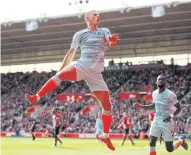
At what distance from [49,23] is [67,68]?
33906 millimetres

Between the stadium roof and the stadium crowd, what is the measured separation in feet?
9.92

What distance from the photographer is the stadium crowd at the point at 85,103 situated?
3856cm

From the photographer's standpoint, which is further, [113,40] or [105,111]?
[105,111]

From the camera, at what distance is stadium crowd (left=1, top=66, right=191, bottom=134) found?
38.6 m

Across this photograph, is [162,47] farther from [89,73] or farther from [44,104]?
[89,73]

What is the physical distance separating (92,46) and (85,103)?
120 ft

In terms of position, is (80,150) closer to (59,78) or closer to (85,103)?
(59,78)

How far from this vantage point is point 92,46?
8438 mm

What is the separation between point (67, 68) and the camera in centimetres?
832

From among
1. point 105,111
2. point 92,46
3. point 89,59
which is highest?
point 92,46

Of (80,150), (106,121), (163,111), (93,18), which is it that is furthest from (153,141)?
(80,150)

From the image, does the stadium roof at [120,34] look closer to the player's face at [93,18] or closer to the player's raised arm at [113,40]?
the player's face at [93,18]

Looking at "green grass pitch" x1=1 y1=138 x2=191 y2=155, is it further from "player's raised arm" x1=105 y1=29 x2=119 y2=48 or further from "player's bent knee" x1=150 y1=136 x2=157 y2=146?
"player's raised arm" x1=105 y1=29 x2=119 y2=48

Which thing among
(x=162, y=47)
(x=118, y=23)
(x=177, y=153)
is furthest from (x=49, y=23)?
(x=177, y=153)
